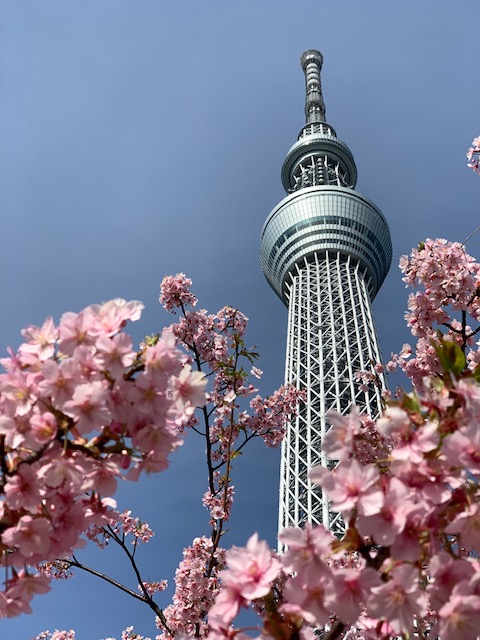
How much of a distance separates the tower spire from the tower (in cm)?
597

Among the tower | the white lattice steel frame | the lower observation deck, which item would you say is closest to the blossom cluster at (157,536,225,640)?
the white lattice steel frame

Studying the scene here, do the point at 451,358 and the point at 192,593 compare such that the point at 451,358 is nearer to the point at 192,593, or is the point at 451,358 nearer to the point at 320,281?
the point at 192,593

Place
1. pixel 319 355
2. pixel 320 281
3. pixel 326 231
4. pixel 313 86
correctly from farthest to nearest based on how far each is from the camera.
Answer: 1. pixel 313 86
2. pixel 326 231
3. pixel 320 281
4. pixel 319 355

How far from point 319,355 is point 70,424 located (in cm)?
5466

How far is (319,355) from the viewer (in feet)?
182

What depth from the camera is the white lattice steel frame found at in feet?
155

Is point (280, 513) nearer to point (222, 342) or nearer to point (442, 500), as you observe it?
point (222, 342)

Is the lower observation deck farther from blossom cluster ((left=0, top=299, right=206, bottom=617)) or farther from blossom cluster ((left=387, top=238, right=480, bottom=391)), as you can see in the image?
blossom cluster ((left=0, top=299, right=206, bottom=617))

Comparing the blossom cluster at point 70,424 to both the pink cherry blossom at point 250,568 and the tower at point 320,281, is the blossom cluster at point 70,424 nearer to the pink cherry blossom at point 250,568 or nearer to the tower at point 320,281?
the pink cherry blossom at point 250,568

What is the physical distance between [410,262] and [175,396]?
3.88 metres

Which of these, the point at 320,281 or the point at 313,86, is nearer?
the point at 320,281

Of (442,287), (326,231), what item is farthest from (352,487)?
(326,231)

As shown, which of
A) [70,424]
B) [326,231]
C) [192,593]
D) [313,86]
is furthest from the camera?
[313,86]

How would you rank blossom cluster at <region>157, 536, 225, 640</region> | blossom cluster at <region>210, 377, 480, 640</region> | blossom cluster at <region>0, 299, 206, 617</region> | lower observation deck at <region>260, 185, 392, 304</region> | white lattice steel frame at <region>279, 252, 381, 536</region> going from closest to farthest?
1. blossom cluster at <region>210, 377, 480, 640</region>
2. blossom cluster at <region>0, 299, 206, 617</region>
3. blossom cluster at <region>157, 536, 225, 640</region>
4. white lattice steel frame at <region>279, 252, 381, 536</region>
5. lower observation deck at <region>260, 185, 392, 304</region>
